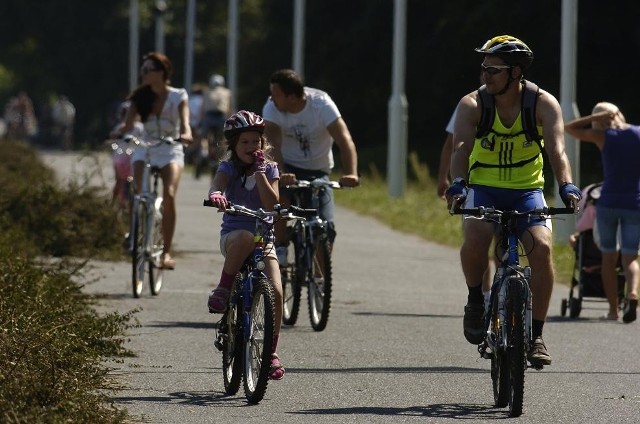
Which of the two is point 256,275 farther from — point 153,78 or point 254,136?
point 153,78

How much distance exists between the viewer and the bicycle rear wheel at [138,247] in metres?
14.1

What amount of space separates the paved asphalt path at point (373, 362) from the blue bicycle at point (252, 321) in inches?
4.9

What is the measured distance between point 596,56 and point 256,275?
31.9m

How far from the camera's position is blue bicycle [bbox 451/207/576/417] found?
8406mm

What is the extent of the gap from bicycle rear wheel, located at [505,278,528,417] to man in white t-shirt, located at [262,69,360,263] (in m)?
4.15

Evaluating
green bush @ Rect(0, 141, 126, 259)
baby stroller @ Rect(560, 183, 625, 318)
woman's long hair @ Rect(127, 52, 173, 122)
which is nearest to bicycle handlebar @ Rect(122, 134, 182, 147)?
woman's long hair @ Rect(127, 52, 173, 122)

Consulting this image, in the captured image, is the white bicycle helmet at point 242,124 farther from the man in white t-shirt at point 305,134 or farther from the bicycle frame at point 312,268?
the man in white t-shirt at point 305,134

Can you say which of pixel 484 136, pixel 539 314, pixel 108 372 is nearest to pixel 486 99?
pixel 484 136

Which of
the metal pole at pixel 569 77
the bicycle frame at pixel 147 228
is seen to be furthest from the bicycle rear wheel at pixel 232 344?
the metal pole at pixel 569 77

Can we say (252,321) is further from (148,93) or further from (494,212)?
(148,93)

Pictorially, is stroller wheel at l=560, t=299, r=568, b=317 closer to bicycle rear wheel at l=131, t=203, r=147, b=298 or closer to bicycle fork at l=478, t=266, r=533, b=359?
bicycle rear wheel at l=131, t=203, r=147, b=298

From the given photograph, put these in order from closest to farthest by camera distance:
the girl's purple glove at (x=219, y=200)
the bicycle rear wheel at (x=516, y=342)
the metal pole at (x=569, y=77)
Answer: the bicycle rear wheel at (x=516, y=342) → the girl's purple glove at (x=219, y=200) → the metal pole at (x=569, y=77)

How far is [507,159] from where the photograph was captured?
9.19m

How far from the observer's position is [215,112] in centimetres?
3434
